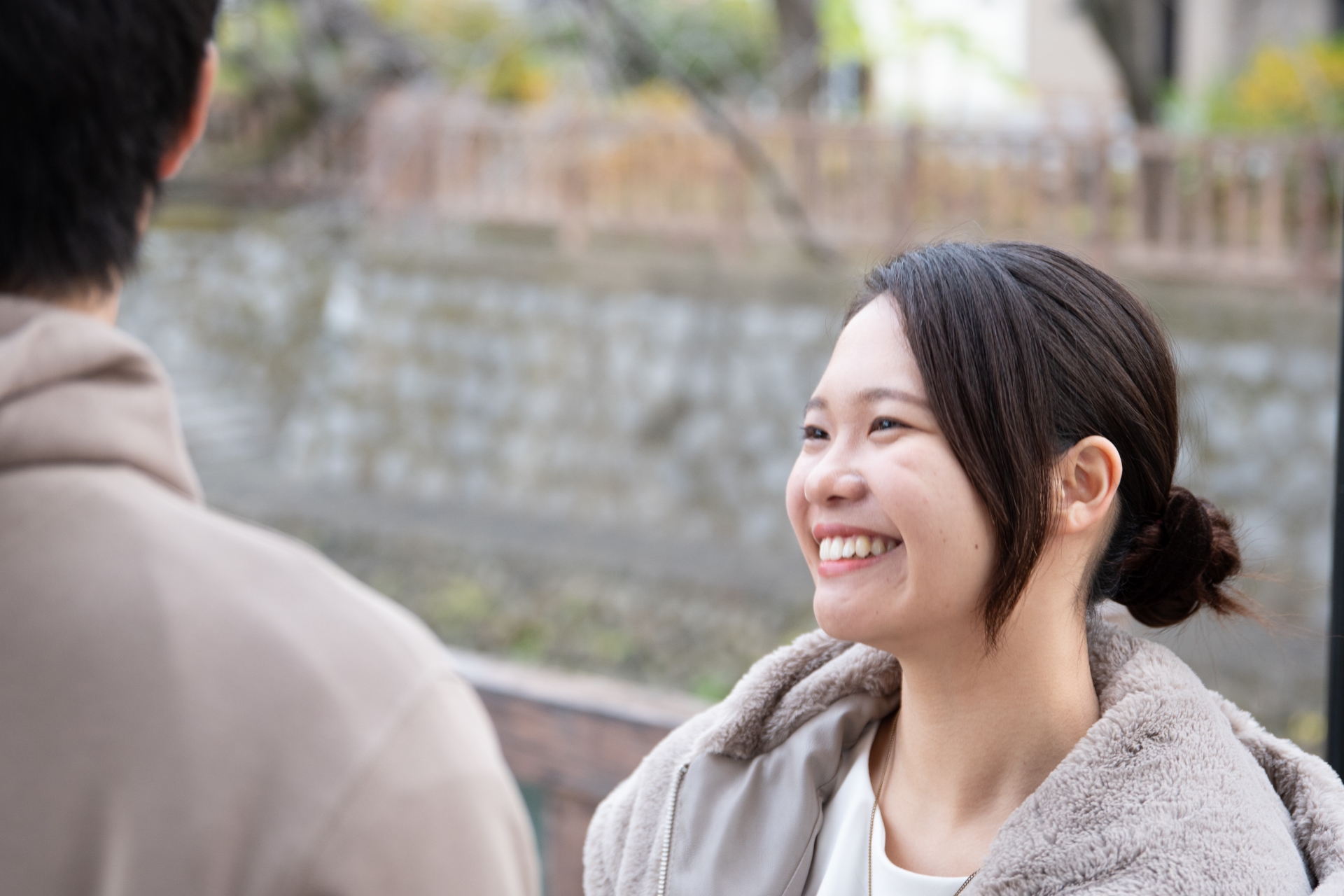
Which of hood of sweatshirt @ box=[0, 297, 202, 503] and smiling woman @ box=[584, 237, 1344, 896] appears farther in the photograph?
smiling woman @ box=[584, 237, 1344, 896]

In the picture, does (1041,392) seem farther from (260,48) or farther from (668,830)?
(260,48)

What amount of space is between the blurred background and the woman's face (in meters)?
3.61

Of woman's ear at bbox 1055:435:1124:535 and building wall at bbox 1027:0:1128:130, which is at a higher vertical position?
woman's ear at bbox 1055:435:1124:535

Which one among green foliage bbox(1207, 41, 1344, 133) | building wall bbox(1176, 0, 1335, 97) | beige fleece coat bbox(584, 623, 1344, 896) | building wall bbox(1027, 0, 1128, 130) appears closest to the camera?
beige fleece coat bbox(584, 623, 1344, 896)

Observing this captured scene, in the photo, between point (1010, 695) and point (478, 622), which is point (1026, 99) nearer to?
point (478, 622)

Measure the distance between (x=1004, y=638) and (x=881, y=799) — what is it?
26 cm

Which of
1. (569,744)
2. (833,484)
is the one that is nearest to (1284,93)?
(569,744)

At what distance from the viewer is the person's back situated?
2.06 feet

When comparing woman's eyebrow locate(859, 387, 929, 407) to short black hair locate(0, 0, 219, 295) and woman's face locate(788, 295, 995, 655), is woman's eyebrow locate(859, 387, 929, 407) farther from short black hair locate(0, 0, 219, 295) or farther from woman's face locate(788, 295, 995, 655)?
short black hair locate(0, 0, 219, 295)

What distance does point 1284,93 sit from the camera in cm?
747

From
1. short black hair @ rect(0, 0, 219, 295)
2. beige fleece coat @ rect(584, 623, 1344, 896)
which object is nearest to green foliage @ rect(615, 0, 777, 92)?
beige fleece coat @ rect(584, 623, 1344, 896)

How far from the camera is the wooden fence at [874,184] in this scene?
6.40 metres

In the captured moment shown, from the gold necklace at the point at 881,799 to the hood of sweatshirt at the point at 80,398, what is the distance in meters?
0.84

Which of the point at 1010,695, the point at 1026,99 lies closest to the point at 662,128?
the point at 1026,99
